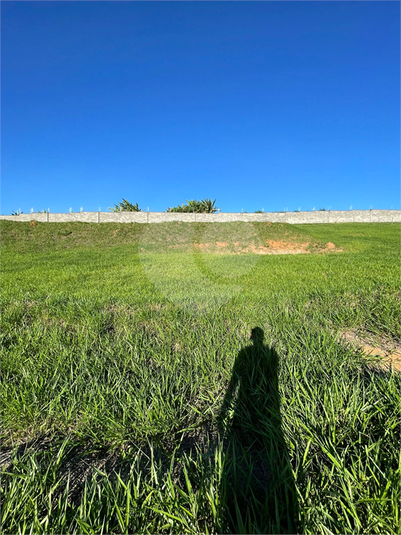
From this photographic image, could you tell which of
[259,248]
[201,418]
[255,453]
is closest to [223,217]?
[259,248]

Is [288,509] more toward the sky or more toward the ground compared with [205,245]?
more toward the ground

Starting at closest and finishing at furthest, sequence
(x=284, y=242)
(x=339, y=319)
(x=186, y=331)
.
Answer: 1. (x=186, y=331)
2. (x=339, y=319)
3. (x=284, y=242)

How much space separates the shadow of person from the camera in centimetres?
106

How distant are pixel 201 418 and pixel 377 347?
85.3 inches

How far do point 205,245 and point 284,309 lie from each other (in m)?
17.0

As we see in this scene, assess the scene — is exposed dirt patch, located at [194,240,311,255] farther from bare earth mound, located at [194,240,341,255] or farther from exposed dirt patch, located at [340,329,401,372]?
exposed dirt patch, located at [340,329,401,372]

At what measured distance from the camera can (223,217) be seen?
1202 inches

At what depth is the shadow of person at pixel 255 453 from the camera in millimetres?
1057

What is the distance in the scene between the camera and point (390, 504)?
Result: 1.05 meters

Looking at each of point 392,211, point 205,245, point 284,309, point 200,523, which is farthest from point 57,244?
point 392,211

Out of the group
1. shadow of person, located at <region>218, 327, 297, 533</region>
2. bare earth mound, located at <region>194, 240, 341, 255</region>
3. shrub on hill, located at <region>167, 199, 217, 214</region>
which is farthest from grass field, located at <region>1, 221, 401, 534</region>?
shrub on hill, located at <region>167, 199, 217, 214</region>

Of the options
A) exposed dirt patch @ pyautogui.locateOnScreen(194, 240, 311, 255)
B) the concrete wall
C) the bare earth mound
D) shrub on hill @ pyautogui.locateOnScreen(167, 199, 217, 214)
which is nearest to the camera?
the bare earth mound

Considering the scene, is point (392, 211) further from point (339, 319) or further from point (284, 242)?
point (339, 319)

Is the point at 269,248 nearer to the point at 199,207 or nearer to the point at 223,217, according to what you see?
the point at 223,217
